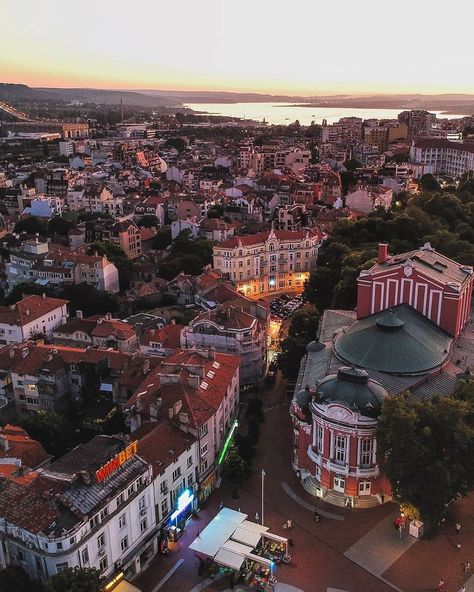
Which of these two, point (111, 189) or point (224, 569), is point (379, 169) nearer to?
point (111, 189)

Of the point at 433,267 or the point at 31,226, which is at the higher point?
the point at 433,267

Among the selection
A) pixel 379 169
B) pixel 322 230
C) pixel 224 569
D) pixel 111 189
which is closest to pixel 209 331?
pixel 224 569

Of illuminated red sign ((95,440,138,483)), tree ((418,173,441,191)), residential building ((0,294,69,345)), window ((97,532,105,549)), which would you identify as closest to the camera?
window ((97,532,105,549))

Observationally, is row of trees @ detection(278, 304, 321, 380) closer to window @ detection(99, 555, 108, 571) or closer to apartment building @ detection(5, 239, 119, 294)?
window @ detection(99, 555, 108, 571)

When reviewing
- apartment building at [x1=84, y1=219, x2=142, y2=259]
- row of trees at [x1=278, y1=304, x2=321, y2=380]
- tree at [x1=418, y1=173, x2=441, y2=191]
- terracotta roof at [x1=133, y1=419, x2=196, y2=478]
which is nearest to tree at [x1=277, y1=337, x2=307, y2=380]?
row of trees at [x1=278, y1=304, x2=321, y2=380]

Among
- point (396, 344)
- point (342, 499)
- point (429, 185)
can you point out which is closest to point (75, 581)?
point (342, 499)

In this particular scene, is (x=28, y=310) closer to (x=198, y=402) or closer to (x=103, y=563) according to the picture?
(x=198, y=402)
